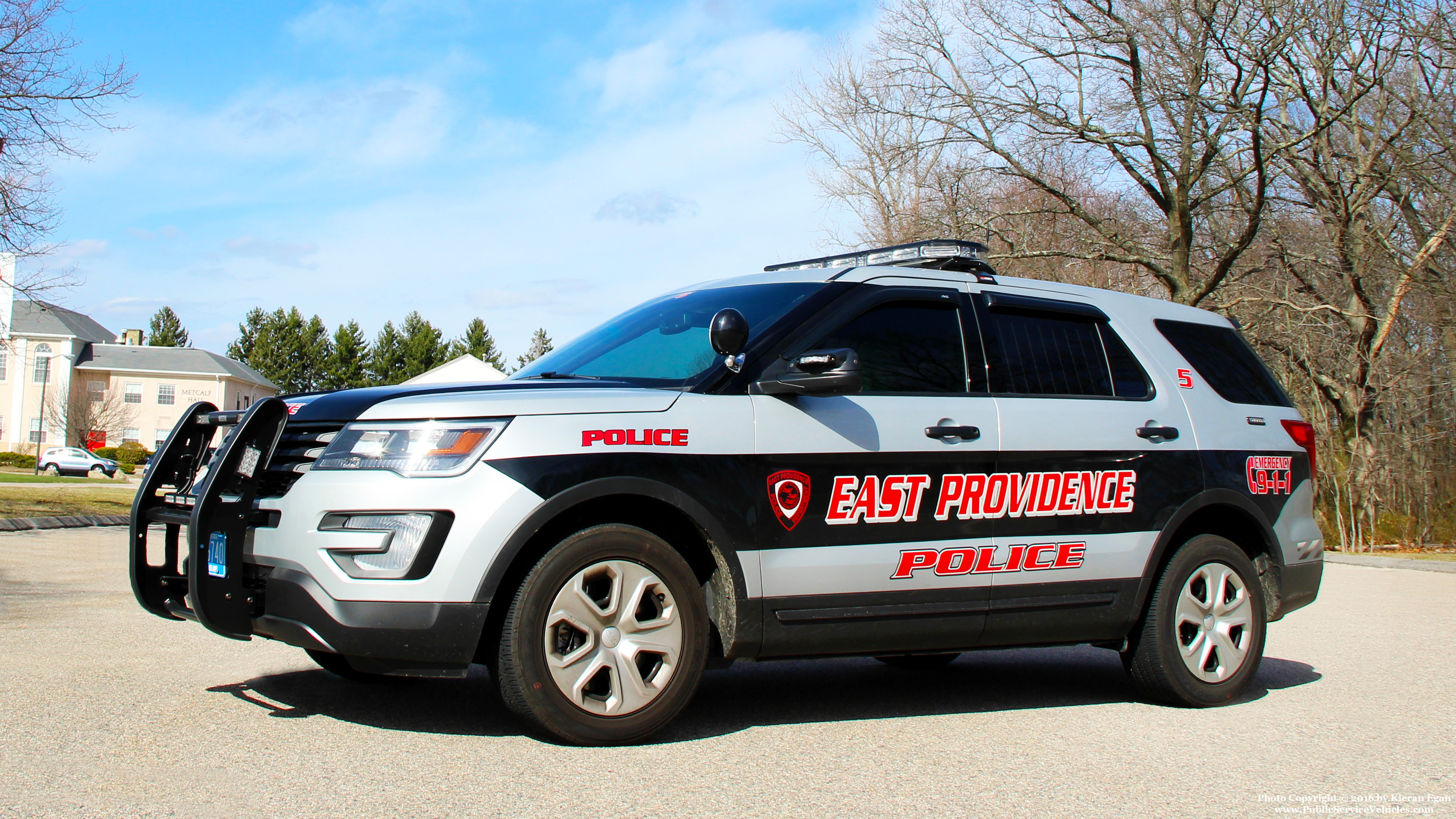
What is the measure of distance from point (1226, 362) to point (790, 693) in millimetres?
2932

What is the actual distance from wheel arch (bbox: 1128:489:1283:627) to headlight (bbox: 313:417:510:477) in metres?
3.16

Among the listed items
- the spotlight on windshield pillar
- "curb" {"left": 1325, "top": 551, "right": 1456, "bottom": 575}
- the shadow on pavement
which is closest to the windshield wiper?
the spotlight on windshield pillar

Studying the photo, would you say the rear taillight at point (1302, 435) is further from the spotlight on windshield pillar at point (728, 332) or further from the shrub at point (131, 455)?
the shrub at point (131, 455)

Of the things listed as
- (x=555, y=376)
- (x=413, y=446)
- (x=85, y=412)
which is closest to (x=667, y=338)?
(x=555, y=376)

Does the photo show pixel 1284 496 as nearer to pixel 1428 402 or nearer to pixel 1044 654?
pixel 1044 654

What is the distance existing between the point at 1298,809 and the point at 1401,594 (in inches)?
361

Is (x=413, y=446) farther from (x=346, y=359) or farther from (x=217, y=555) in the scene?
(x=346, y=359)

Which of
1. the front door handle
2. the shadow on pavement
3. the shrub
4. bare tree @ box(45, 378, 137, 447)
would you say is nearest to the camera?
the shadow on pavement

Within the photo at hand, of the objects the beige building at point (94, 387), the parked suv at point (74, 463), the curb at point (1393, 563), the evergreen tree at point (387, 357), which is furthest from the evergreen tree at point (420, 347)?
the curb at point (1393, 563)

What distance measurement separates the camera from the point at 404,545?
3992 millimetres

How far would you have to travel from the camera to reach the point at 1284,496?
605 cm

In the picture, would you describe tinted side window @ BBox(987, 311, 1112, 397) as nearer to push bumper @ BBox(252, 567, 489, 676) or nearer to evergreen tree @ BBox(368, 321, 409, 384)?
push bumper @ BBox(252, 567, 489, 676)

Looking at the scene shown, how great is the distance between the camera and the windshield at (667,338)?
4891 mm

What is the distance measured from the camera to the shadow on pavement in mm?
4742
